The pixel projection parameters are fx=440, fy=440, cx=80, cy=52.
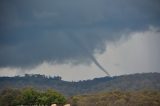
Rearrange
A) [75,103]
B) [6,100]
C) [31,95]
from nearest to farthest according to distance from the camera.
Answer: [31,95] → [6,100] → [75,103]

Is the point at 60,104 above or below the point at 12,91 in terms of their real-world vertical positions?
below

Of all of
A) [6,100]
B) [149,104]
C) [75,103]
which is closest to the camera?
[6,100]

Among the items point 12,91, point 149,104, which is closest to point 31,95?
point 12,91

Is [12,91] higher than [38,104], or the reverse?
[12,91]

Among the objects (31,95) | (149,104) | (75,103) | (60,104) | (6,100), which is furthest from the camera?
(149,104)

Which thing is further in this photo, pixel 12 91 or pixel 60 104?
pixel 12 91

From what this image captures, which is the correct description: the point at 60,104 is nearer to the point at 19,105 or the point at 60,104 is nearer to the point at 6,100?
the point at 19,105

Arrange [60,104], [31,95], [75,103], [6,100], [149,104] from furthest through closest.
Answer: [149,104] → [75,103] → [6,100] → [31,95] → [60,104]

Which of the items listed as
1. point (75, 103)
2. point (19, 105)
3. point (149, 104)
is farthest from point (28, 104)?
point (149, 104)

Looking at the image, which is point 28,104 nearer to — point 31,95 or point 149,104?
point 31,95
